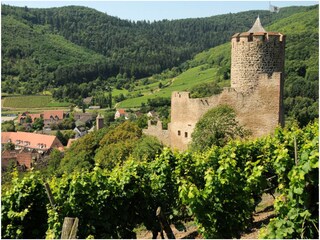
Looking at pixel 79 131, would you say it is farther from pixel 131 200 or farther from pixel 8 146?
pixel 131 200

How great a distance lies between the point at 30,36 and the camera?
155250 mm

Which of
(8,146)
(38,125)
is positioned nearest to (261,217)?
(8,146)

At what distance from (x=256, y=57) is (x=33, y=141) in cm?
5496

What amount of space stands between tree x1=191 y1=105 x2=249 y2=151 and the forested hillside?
92.8 meters

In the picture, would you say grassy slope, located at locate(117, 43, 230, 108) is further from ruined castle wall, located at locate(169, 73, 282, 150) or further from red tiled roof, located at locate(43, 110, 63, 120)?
ruined castle wall, located at locate(169, 73, 282, 150)

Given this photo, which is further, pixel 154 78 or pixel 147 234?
pixel 154 78

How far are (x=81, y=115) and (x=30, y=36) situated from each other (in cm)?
7741

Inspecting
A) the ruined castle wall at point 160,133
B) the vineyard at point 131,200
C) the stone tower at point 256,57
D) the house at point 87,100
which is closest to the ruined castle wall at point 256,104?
the stone tower at point 256,57

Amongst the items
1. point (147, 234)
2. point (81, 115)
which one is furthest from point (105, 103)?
point (147, 234)

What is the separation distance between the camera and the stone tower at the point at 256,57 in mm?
17906

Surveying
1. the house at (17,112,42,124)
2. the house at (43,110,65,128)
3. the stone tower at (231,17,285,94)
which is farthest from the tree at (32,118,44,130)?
the stone tower at (231,17,285,94)

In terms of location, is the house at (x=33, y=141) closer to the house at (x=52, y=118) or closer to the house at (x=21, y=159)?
the house at (x=21, y=159)

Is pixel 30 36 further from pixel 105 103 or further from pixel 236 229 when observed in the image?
pixel 236 229

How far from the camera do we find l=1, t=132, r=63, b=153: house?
6488 centimetres
